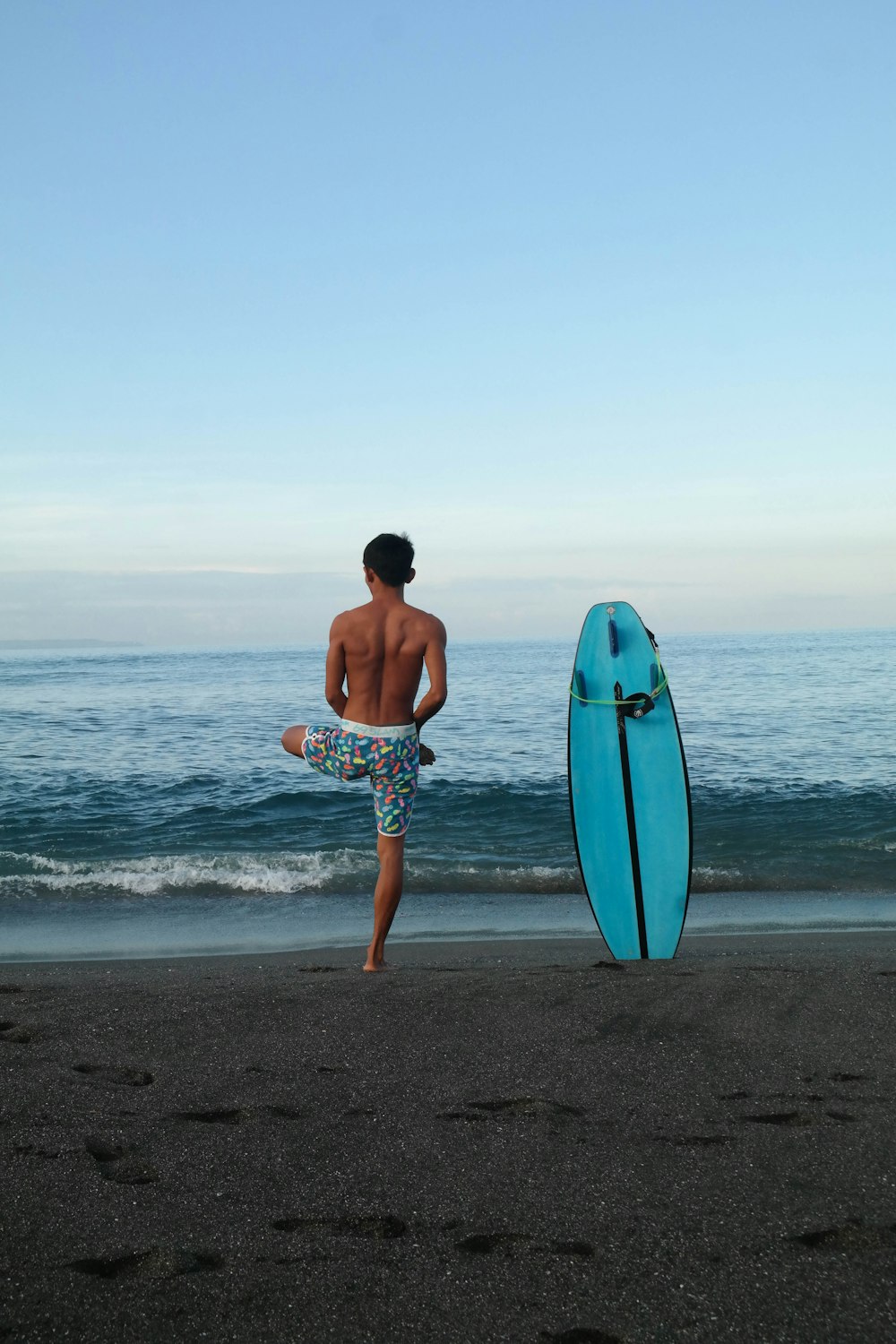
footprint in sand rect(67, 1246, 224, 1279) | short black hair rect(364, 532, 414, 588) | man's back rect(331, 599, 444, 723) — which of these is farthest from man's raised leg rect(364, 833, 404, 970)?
footprint in sand rect(67, 1246, 224, 1279)

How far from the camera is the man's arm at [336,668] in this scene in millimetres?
4059

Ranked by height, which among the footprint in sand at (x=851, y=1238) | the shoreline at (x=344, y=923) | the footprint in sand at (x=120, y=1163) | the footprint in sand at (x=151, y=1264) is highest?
the footprint in sand at (x=151, y=1264)

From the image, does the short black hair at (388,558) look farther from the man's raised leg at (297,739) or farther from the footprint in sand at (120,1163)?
the footprint in sand at (120,1163)

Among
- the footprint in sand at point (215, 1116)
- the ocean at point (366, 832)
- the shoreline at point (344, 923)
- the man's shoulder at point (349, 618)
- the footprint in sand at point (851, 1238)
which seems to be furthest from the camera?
the ocean at point (366, 832)

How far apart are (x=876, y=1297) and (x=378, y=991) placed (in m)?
2.16

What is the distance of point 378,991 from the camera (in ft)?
11.7

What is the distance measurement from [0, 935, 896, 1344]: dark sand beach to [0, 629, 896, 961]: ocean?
2.55 m

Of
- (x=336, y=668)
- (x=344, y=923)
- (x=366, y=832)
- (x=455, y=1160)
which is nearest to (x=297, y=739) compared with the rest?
(x=336, y=668)

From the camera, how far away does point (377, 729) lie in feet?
13.4

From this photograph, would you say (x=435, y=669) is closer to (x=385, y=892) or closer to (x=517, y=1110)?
(x=385, y=892)

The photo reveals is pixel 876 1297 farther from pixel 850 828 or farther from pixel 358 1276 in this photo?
pixel 850 828

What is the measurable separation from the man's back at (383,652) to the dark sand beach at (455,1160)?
1208mm

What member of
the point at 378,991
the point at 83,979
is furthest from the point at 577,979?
the point at 83,979

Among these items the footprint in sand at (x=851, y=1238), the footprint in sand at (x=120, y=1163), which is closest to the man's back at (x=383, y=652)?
the footprint in sand at (x=120, y=1163)
